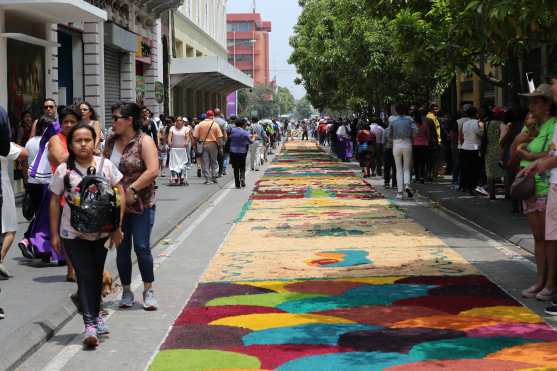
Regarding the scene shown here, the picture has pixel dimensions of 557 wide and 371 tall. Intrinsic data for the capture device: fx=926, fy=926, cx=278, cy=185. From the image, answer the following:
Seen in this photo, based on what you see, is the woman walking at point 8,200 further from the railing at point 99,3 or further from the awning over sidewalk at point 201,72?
the awning over sidewalk at point 201,72

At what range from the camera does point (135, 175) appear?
7672mm

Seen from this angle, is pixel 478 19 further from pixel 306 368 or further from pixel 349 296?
pixel 306 368

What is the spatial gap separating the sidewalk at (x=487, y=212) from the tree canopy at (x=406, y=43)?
83.8 inches

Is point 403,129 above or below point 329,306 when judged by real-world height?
above

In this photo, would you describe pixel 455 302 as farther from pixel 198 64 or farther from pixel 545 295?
pixel 198 64

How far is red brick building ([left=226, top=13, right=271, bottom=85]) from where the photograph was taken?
16612 centimetres

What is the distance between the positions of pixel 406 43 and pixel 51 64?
40.4ft

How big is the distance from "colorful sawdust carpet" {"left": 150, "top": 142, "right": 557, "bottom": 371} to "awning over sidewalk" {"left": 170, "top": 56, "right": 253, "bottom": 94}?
33484 mm

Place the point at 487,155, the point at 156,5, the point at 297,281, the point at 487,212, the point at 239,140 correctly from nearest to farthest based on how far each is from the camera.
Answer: the point at 297,281, the point at 487,212, the point at 487,155, the point at 239,140, the point at 156,5

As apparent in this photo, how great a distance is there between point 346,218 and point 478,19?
295 inches

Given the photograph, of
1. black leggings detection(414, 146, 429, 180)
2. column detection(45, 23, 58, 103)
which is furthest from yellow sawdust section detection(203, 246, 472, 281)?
column detection(45, 23, 58, 103)

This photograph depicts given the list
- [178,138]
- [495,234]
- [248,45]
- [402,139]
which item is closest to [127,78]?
[178,138]

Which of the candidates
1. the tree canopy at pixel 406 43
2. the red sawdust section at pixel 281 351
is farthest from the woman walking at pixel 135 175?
the tree canopy at pixel 406 43

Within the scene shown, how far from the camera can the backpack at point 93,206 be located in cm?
638
